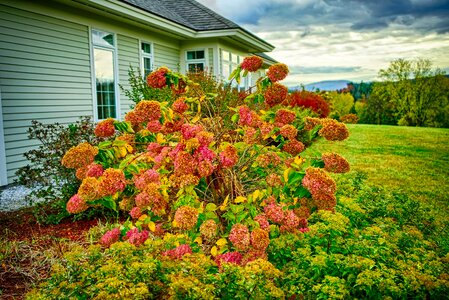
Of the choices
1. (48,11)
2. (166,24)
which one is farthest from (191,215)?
(166,24)

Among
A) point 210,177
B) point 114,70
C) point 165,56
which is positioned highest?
point 165,56

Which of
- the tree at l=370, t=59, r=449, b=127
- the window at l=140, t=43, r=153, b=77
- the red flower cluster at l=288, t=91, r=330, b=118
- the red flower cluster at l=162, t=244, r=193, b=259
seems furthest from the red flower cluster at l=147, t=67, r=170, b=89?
the tree at l=370, t=59, r=449, b=127

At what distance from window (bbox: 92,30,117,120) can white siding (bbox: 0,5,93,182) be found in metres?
0.36

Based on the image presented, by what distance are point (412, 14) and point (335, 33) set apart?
2226mm

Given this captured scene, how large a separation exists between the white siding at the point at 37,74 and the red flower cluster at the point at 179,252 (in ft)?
17.6

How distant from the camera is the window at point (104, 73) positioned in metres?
8.50

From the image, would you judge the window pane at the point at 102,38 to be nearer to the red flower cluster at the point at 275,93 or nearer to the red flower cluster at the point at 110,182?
the red flower cluster at the point at 275,93

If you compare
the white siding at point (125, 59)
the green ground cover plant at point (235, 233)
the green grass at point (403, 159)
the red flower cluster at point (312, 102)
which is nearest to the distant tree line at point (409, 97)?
the green grass at point (403, 159)

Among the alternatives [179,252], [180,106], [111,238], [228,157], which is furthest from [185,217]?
[180,106]

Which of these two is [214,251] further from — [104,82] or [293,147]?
[104,82]

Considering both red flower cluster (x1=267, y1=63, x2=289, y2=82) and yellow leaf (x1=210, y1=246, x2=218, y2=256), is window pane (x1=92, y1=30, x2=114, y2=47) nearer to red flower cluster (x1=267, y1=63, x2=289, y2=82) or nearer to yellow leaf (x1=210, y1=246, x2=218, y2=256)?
red flower cluster (x1=267, y1=63, x2=289, y2=82)

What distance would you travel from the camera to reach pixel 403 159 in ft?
28.0

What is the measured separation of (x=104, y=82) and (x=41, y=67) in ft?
6.21

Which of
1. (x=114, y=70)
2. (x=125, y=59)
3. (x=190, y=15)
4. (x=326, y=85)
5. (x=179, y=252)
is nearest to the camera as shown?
(x=179, y=252)
